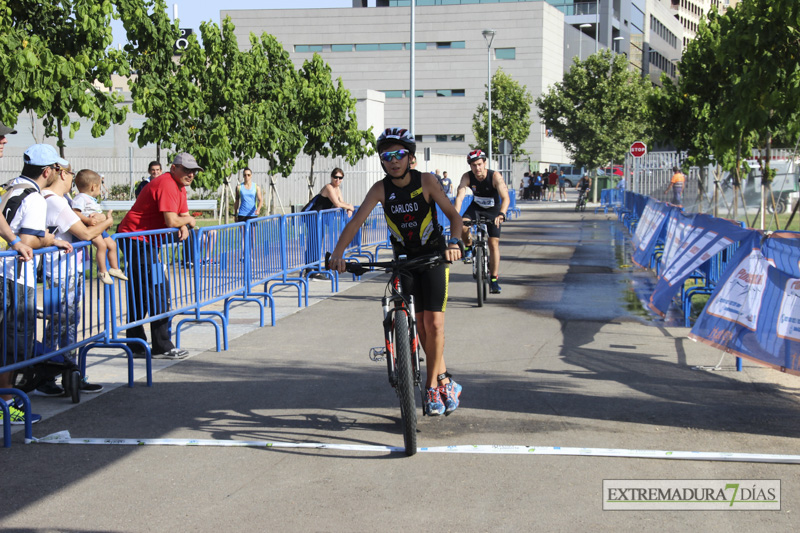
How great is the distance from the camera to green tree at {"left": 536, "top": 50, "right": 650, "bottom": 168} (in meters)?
55.2

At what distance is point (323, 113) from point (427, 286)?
19.7 metres

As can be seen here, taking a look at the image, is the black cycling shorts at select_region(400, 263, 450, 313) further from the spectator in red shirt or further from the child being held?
the spectator in red shirt

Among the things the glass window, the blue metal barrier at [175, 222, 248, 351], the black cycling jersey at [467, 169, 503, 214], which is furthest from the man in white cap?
the glass window

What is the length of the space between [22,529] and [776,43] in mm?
11217

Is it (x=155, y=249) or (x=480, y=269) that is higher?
(x=155, y=249)

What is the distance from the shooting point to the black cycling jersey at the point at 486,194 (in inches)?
492

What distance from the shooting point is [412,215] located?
20.2 ft

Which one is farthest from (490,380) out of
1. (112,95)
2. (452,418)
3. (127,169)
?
(127,169)

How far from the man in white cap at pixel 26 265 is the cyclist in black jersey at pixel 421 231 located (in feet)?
7.56

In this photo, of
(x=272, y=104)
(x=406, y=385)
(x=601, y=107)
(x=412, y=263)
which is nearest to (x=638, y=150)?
(x=601, y=107)

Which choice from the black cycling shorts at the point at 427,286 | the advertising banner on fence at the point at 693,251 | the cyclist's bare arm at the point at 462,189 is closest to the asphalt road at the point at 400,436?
the advertising banner on fence at the point at 693,251

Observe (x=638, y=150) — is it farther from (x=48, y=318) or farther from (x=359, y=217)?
(x=48, y=318)

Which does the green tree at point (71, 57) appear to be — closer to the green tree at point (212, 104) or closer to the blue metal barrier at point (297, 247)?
the blue metal barrier at point (297, 247)

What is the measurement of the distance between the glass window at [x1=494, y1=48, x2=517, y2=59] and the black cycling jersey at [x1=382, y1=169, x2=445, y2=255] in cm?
7072
